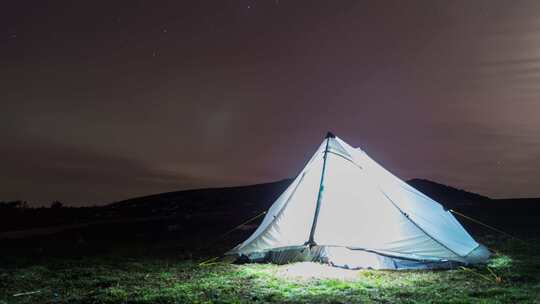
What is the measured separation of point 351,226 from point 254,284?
2.77 metres

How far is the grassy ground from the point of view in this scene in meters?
7.73

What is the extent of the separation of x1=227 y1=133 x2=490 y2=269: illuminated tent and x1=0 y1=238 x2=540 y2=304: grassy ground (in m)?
0.40

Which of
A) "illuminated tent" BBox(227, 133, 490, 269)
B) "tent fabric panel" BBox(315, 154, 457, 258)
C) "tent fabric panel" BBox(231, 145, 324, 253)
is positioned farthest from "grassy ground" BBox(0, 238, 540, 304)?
"tent fabric panel" BBox(315, 154, 457, 258)

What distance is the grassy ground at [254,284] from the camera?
25.3 feet

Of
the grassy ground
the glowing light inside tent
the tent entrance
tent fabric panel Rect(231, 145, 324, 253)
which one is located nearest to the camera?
the grassy ground

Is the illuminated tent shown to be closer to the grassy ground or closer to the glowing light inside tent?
the glowing light inside tent

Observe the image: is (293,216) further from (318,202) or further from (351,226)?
(351,226)

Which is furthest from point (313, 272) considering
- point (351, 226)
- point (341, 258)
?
point (351, 226)

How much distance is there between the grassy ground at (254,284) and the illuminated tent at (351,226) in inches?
15.6

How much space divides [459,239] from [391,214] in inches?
77.1

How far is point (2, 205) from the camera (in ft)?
111

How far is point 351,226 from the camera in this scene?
34.8 ft

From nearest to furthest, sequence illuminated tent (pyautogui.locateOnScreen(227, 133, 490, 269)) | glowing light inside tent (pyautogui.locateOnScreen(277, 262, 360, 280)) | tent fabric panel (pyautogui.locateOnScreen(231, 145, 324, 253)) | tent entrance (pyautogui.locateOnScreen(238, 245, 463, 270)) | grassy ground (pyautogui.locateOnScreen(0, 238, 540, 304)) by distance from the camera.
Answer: grassy ground (pyautogui.locateOnScreen(0, 238, 540, 304))
glowing light inside tent (pyautogui.locateOnScreen(277, 262, 360, 280))
tent entrance (pyautogui.locateOnScreen(238, 245, 463, 270))
illuminated tent (pyautogui.locateOnScreen(227, 133, 490, 269))
tent fabric panel (pyautogui.locateOnScreen(231, 145, 324, 253))

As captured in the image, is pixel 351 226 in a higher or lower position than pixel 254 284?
higher
